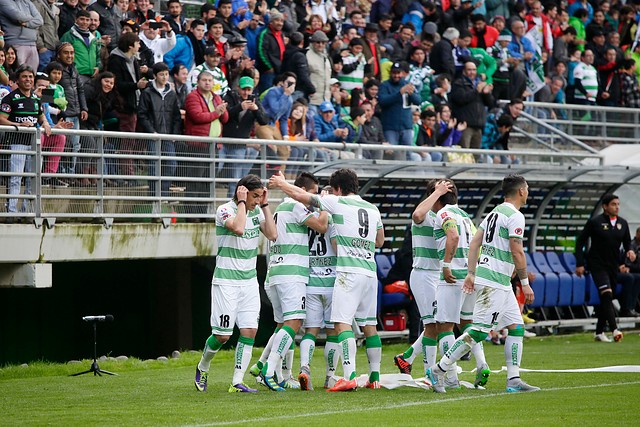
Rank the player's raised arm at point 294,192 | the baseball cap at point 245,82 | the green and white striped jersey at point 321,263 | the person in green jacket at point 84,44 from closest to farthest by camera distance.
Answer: the player's raised arm at point 294,192, the green and white striped jersey at point 321,263, the person in green jacket at point 84,44, the baseball cap at point 245,82

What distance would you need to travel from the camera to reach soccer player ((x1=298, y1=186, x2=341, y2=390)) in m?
13.7

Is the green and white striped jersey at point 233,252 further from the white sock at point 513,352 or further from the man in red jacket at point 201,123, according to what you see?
the man in red jacket at point 201,123

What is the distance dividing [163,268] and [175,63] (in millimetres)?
3485

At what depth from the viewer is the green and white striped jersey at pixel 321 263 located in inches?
545

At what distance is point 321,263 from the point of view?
550 inches

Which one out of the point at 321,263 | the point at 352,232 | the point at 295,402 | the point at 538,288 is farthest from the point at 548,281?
the point at 295,402

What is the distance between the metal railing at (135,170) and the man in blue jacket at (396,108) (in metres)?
2.43

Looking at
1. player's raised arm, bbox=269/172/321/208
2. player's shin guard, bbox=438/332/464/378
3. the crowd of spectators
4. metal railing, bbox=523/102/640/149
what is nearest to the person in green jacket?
the crowd of spectators

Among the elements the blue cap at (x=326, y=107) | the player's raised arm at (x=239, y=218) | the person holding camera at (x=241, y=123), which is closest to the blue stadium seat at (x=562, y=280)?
the blue cap at (x=326, y=107)

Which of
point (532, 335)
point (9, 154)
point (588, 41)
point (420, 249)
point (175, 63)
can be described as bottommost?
point (532, 335)

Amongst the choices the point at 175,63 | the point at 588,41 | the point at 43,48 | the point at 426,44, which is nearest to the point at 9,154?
the point at 43,48

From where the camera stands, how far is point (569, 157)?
979 inches

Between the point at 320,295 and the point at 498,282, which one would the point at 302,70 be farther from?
the point at 498,282

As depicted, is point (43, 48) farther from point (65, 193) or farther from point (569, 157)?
point (569, 157)
